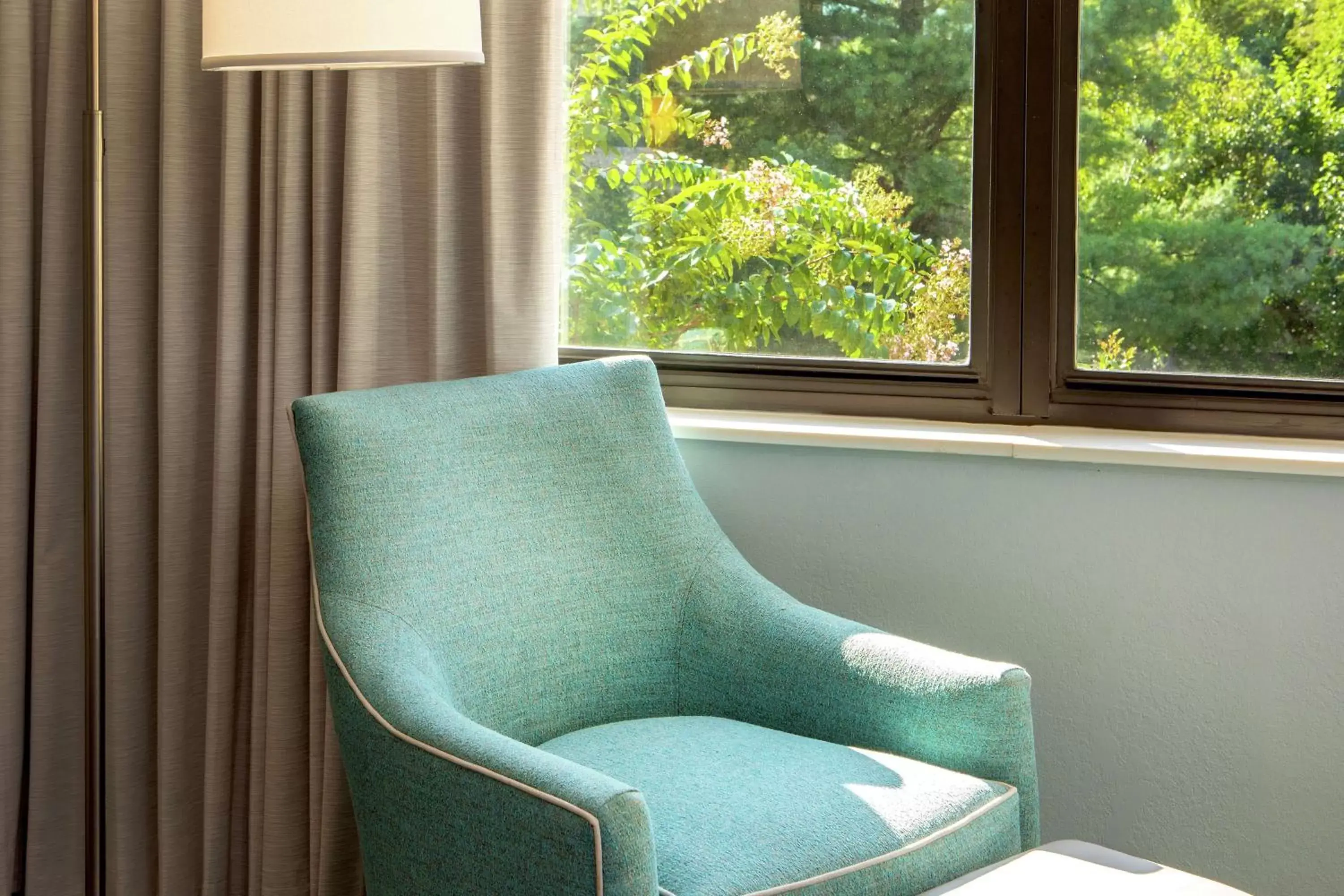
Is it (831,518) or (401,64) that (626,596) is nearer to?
(831,518)

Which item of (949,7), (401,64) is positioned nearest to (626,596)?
(401,64)

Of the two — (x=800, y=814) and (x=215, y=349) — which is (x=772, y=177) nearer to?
(x=215, y=349)

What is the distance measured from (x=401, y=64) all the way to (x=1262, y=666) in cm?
149

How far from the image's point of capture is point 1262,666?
2.03m

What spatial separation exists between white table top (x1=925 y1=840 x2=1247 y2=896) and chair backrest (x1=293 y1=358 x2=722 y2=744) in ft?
2.13

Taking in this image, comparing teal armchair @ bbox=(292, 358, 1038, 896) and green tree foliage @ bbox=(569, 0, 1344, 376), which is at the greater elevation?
green tree foliage @ bbox=(569, 0, 1344, 376)

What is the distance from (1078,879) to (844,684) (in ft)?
1.54

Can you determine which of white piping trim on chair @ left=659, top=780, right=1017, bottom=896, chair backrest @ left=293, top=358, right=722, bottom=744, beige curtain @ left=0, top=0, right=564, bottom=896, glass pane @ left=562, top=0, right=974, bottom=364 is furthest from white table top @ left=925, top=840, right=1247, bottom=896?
beige curtain @ left=0, top=0, right=564, bottom=896

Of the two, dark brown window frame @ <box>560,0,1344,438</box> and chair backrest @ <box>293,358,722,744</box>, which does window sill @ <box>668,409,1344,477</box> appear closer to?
dark brown window frame @ <box>560,0,1344,438</box>

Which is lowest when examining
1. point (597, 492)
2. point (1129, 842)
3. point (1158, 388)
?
point (1129, 842)

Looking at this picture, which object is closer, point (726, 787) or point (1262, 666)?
point (726, 787)

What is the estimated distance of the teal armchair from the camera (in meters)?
1.43

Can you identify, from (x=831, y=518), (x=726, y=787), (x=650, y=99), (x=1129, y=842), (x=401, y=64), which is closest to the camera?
(x=726, y=787)

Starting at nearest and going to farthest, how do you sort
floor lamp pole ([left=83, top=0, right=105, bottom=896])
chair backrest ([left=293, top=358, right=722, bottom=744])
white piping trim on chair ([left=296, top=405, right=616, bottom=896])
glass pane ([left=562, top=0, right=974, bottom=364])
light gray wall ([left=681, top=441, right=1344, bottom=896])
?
white piping trim on chair ([left=296, top=405, right=616, bottom=896]), chair backrest ([left=293, top=358, right=722, bottom=744]), floor lamp pole ([left=83, top=0, right=105, bottom=896]), light gray wall ([left=681, top=441, right=1344, bottom=896]), glass pane ([left=562, top=0, right=974, bottom=364])
